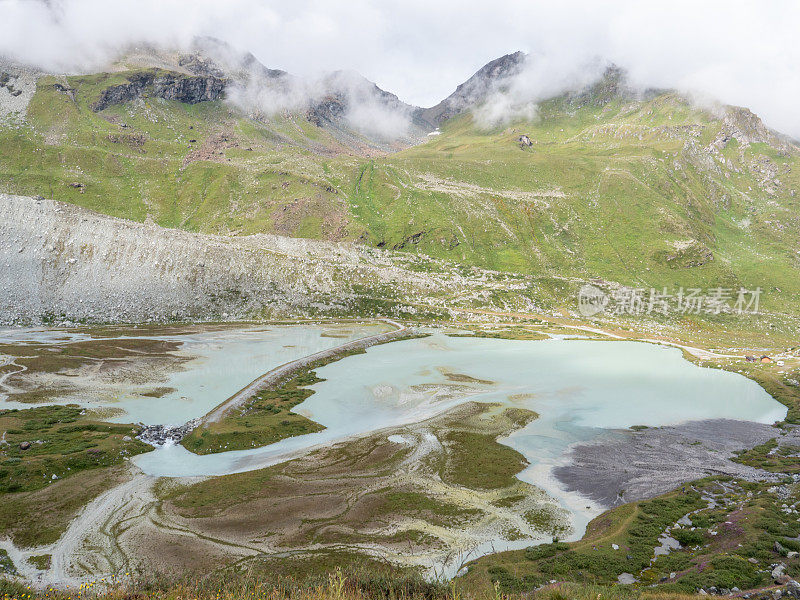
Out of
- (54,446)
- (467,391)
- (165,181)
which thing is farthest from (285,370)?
(165,181)

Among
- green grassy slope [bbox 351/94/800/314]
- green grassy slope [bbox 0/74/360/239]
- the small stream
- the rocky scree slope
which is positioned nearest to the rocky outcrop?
the small stream

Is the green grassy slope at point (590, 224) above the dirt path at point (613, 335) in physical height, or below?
above

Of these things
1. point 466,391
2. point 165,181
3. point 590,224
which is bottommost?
point 466,391

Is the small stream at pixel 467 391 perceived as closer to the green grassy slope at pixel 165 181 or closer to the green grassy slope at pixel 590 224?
the green grassy slope at pixel 590 224

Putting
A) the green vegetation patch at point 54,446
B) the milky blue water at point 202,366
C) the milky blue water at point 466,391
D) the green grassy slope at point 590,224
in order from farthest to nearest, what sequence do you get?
the green grassy slope at point 590,224 < the milky blue water at point 202,366 < the milky blue water at point 466,391 < the green vegetation patch at point 54,446

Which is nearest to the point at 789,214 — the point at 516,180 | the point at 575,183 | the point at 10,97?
the point at 575,183

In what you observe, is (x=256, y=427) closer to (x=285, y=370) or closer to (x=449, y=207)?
(x=285, y=370)

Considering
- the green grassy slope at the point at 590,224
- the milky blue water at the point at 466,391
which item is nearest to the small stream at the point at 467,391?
the milky blue water at the point at 466,391

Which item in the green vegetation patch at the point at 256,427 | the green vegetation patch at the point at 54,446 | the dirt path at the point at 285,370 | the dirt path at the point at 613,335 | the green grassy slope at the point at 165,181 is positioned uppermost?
the green grassy slope at the point at 165,181
